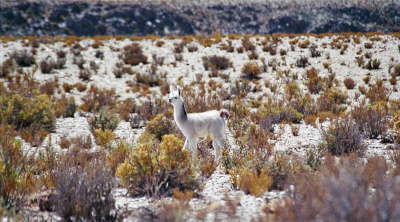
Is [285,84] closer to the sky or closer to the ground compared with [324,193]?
closer to the ground

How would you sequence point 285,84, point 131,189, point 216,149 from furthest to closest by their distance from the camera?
point 285,84 < point 216,149 < point 131,189

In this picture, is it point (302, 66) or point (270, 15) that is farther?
point (270, 15)

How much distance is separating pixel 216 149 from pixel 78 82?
11941 millimetres

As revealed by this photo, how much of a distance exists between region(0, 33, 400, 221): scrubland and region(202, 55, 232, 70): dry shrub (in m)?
0.07

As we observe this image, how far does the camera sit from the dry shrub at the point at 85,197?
403 centimetres

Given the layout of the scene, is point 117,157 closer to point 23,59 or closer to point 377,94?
point 377,94

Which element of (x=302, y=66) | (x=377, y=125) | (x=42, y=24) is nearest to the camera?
(x=377, y=125)

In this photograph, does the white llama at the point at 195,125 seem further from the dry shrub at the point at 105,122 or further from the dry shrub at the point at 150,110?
the dry shrub at the point at 150,110

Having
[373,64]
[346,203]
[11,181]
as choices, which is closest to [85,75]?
[373,64]

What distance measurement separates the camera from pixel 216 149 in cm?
664

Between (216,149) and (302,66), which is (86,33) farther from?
(216,149)

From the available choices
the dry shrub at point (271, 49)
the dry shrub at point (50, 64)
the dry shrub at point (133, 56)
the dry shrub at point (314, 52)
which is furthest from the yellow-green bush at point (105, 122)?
the dry shrub at point (314, 52)

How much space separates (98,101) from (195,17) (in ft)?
143

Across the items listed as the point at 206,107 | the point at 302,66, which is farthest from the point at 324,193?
the point at 302,66
